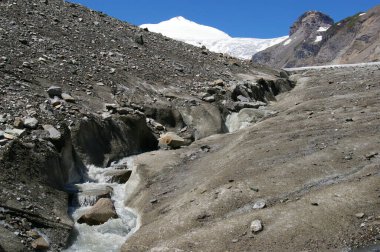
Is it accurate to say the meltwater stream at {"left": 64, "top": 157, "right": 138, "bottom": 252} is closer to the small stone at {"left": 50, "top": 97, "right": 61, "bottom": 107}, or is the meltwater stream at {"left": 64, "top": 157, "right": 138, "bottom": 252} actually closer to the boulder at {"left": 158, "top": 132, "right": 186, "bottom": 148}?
the small stone at {"left": 50, "top": 97, "right": 61, "bottom": 107}

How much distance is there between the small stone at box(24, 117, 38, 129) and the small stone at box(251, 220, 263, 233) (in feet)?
38.3

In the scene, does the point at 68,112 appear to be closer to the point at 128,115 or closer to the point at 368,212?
the point at 128,115

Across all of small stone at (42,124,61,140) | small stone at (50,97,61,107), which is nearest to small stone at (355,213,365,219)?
small stone at (42,124,61,140)

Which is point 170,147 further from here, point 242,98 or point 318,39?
point 318,39

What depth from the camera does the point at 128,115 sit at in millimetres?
27484

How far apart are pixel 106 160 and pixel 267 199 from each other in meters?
10.9

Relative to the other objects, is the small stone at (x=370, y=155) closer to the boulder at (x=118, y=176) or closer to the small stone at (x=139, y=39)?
the boulder at (x=118, y=176)

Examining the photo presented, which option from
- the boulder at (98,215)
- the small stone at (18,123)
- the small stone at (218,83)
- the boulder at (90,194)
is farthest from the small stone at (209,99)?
the boulder at (98,215)

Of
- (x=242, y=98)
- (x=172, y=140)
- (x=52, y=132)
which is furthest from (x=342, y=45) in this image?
(x=52, y=132)

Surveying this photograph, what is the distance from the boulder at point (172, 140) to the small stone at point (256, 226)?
41.4ft

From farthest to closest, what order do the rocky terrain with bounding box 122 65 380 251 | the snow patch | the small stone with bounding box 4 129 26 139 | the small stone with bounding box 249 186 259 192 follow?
the snow patch
the small stone with bounding box 4 129 26 139
the small stone with bounding box 249 186 259 192
the rocky terrain with bounding box 122 65 380 251

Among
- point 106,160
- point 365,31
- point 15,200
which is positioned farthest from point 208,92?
point 365,31

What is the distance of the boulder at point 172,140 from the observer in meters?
27.0

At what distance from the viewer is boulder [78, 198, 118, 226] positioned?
18047mm
